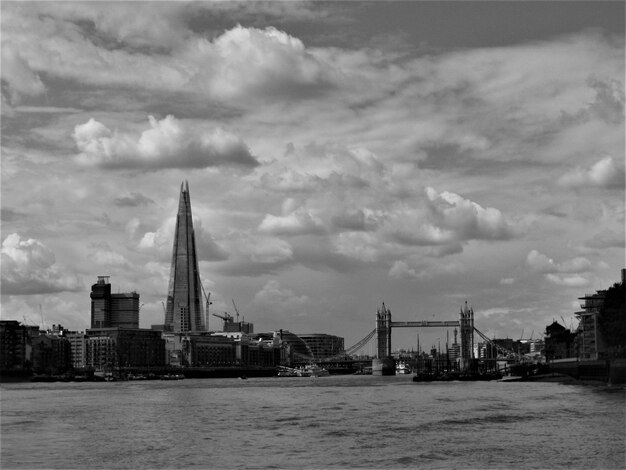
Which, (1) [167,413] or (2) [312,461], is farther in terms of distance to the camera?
(1) [167,413]

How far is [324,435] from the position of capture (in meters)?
73.8

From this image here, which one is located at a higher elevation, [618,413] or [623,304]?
[623,304]

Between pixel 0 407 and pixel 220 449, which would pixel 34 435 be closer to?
pixel 220 449

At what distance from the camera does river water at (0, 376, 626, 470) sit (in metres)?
59.1

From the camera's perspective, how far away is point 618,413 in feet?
278

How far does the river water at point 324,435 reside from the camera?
194 ft

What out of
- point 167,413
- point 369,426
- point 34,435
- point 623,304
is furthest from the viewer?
point 623,304

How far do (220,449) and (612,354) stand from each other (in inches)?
3880

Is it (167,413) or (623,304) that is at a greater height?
(623,304)

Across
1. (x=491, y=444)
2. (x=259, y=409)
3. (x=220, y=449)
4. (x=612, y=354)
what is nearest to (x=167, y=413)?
(x=259, y=409)

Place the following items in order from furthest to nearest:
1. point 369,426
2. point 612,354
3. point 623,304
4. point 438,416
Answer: point 623,304
point 612,354
point 438,416
point 369,426

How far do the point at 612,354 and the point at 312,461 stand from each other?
101482 mm

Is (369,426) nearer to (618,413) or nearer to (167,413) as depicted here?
(618,413)

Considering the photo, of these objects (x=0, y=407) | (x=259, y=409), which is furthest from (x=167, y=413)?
(x=0, y=407)
